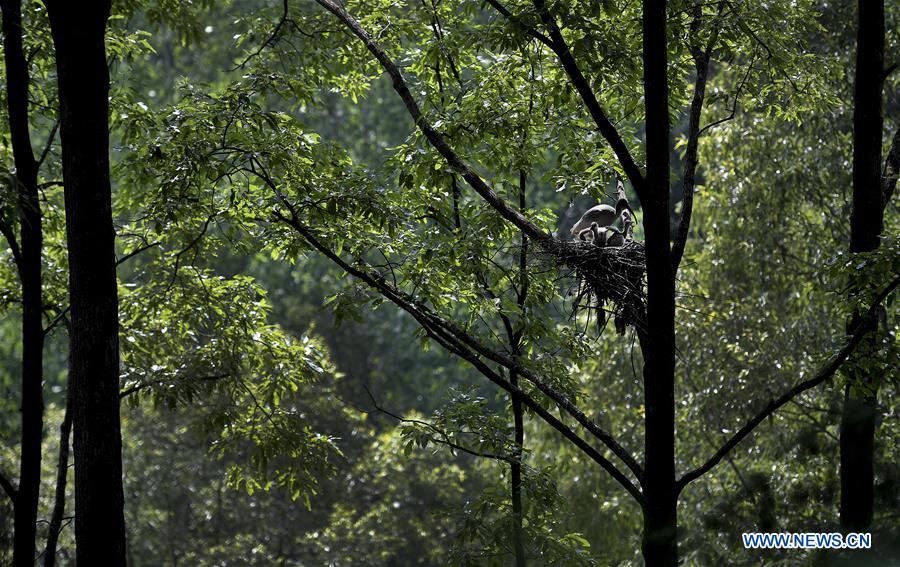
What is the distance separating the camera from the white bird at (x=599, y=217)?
24.1 ft

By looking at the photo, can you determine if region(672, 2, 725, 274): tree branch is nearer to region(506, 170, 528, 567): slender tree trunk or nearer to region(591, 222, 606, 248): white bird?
region(591, 222, 606, 248): white bird

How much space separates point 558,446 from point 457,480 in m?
3.85

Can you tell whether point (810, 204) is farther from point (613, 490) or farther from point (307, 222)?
point (307, 222)

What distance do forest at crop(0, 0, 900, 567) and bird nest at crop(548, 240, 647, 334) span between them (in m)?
0.02

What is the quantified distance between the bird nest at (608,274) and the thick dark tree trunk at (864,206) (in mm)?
1351

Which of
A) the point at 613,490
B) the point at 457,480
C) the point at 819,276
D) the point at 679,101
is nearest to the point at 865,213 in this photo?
the point at 679,101

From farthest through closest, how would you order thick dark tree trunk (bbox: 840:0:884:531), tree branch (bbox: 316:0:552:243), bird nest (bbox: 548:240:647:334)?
thick dark tree trunk (bbox: 840:0:884:531) → tree branch (bbox: 316:0:552:243) → bird nest (bbox: 548:240:647:334)

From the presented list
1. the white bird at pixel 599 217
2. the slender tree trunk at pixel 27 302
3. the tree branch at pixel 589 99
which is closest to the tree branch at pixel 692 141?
the tree branch at pixel 589 99

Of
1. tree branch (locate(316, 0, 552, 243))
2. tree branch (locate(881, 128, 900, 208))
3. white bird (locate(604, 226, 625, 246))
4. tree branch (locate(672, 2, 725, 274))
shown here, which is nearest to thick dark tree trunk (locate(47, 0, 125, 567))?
tree branch (locate(316, 0, 552, 243))

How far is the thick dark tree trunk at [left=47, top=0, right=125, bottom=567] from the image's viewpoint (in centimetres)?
541

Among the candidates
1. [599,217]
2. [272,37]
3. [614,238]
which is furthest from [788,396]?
[272,37]

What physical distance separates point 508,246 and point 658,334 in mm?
2156

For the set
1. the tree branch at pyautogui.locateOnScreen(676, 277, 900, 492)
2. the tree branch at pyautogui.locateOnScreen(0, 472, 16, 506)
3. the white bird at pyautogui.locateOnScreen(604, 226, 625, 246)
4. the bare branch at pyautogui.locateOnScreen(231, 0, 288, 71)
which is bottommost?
the tree branch at pyautogui.locateOnScreen(0, 472, 16, 506)

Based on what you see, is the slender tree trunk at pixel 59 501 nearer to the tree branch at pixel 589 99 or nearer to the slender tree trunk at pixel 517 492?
the slender tree trunk at pixel 517 492
